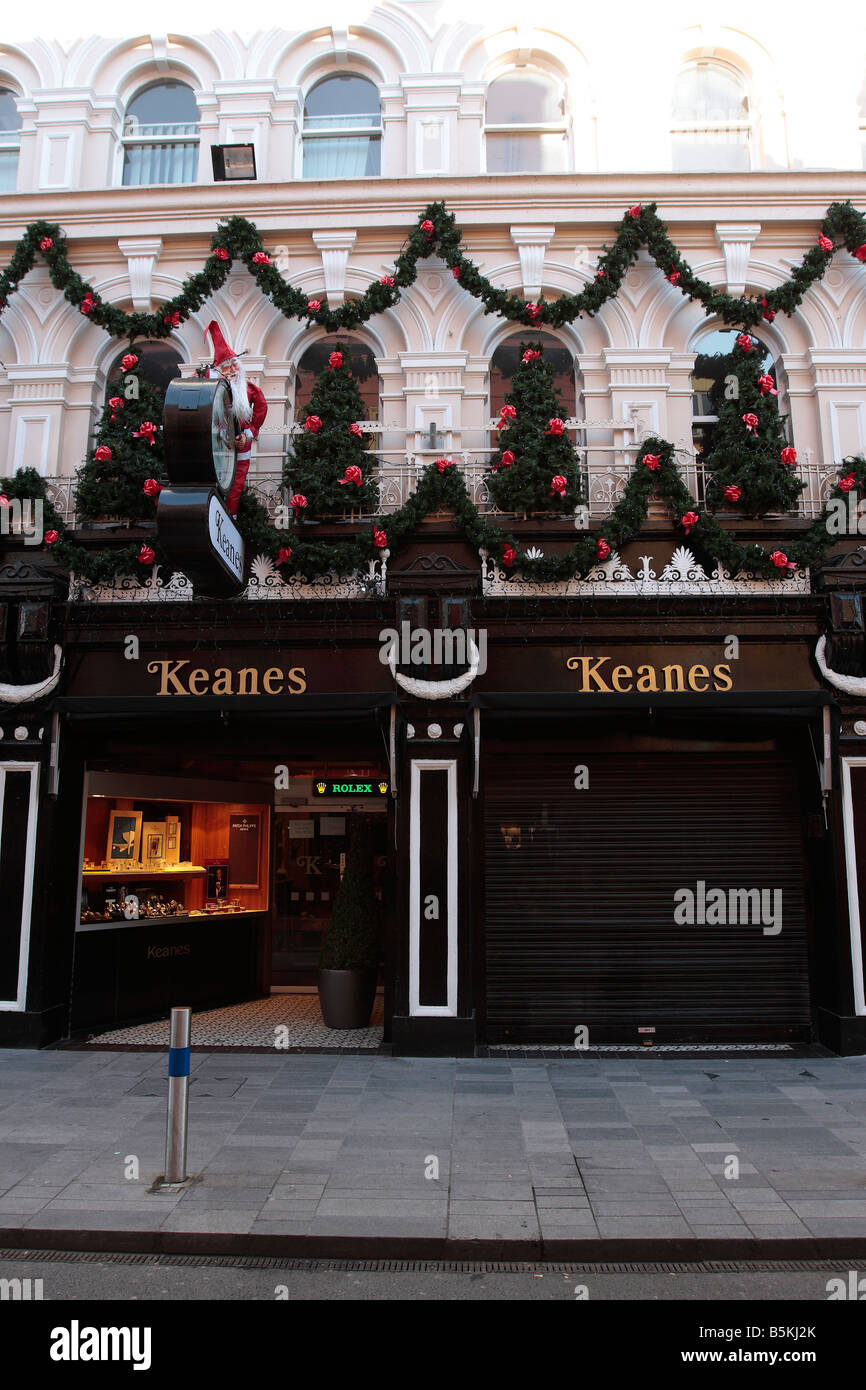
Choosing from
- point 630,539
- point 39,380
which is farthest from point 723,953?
point 39,380

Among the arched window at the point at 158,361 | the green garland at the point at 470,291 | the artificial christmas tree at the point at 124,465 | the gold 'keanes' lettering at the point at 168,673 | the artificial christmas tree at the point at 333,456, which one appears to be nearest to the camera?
the green garland at the point at 470,291

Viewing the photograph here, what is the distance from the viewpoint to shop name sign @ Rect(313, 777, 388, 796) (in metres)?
11.2

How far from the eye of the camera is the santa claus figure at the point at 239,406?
8820 mm

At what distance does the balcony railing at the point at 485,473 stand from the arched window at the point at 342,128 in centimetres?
395

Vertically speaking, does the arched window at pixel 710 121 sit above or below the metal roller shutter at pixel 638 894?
above

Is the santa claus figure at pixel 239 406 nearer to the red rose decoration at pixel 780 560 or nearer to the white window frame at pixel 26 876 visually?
the white window frame at pixel 26 876

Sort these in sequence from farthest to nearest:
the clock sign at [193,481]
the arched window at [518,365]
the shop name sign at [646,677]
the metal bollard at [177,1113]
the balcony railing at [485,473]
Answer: the arched window at [518,365]
the balcony railing at [485,473]
the shop name sign at [646,677]
the clock sign at [193,481]
the metal bollard at [177,1113]

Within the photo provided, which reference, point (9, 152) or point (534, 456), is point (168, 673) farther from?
point (9, 152)

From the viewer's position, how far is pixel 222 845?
1182 centimetres

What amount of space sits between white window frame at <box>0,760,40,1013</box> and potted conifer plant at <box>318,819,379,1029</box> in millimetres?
3207

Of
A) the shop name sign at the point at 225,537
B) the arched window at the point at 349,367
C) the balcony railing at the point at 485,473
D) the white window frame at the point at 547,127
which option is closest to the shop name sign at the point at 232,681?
the shop name sign at the point at 225,537

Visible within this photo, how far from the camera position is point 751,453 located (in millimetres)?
9484

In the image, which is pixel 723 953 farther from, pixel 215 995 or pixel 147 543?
pixel 147 543

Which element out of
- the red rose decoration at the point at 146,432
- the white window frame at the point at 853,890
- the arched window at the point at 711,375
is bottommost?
the white window frame at the point at 853,890
